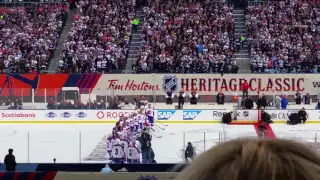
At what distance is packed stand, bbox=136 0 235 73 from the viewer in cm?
2697

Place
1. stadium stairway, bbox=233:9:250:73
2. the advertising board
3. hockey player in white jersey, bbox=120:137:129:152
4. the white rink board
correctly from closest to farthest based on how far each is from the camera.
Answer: hockey player in white jersey, bbox=120:137:129:152 < the white rink board < the advertising board < stadium stairway, bbox=233:9:250:73

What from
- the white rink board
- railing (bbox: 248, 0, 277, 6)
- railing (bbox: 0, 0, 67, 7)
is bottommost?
the white rink board

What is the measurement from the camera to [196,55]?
28031mm

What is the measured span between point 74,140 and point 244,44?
1569cm

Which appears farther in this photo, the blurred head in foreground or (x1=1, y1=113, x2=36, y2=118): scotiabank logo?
(x1=1, y1=113, x2=36, y2=118): scotiabank logo

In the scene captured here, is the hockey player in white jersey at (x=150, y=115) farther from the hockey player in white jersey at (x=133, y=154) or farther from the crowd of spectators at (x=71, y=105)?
the hockey player in white jersey at (x=133, y=154)

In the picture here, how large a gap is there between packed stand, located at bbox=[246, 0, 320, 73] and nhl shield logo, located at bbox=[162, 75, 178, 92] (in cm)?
406

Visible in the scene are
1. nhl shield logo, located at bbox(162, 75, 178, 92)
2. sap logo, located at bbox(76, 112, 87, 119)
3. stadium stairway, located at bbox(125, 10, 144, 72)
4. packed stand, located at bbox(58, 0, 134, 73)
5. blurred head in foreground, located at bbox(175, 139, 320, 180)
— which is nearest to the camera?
blurred head in foreground, located at bbox(175, 139, 320, 180)

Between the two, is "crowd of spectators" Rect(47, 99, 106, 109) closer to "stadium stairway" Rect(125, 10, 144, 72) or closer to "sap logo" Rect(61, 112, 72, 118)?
"sap logo" Rect(61, 112, 72, 118)

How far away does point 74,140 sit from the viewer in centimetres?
1627

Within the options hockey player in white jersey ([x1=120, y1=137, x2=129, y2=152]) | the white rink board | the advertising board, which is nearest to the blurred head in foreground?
the white rink board

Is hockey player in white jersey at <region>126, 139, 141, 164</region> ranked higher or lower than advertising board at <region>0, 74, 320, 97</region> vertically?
lower

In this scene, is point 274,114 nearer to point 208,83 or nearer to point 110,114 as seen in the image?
point 208,83

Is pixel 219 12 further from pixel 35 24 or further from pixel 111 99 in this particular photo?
pixel 111 99
